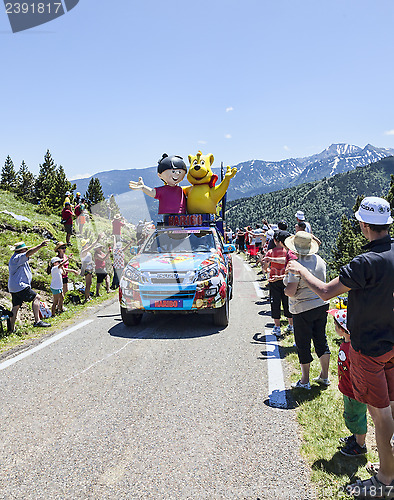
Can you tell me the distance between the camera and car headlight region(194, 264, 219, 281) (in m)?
6.89

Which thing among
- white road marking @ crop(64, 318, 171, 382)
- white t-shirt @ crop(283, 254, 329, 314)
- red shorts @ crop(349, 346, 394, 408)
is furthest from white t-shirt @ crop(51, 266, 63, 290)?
red shorts @ crop(349, 346, 394, 408)

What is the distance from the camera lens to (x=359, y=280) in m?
2.62

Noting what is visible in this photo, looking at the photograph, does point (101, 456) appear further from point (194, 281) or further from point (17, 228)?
point (17, 228)

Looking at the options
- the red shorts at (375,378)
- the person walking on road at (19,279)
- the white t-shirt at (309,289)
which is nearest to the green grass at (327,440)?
the red shorts at (375,378)

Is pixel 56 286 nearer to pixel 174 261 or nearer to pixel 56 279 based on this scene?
pixel 56 279

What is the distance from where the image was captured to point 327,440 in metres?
3.34

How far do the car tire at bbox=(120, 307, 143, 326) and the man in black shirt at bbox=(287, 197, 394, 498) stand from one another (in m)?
4.89

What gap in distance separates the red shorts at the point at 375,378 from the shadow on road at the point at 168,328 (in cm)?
402

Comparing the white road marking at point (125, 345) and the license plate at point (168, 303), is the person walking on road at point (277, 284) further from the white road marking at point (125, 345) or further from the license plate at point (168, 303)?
the white road marking at point (125, 345)

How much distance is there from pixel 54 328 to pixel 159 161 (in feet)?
17.2

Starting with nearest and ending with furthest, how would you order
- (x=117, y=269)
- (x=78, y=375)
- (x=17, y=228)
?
(x=78, y=375)
(x=117, y=269)
(x=17, y=228)

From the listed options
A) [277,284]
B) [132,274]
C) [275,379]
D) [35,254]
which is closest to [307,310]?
[275,379]

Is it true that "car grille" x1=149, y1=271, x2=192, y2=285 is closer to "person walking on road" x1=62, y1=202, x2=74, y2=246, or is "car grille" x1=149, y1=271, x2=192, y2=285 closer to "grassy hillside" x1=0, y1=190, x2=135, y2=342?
"grassy hillside" x1=0, y1=190, x2=135, y2=342

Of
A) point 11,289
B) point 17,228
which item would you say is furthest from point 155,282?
point 17,228
